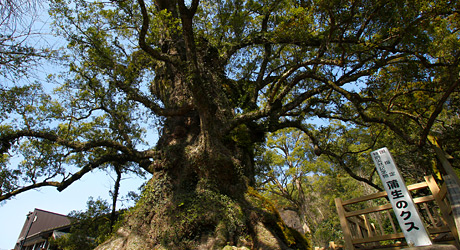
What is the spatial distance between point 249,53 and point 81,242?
10314mm

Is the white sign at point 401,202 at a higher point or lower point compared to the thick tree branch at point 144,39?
lower

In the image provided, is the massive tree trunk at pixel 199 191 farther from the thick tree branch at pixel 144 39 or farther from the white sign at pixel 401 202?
the white sign at pixel 401 202

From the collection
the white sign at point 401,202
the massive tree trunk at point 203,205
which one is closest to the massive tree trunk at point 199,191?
the massive tree trunk at point 203,205

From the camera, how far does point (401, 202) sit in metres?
3.77

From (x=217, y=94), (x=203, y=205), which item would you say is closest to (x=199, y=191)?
(x=203, y=205)

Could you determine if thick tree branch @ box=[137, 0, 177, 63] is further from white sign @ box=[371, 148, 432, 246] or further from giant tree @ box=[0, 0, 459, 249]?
white sign @ box=[371, 148, 432, 246]

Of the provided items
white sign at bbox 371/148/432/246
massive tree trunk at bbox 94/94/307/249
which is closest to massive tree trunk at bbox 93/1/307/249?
massive tree trunk at bbox 94/94/307/249

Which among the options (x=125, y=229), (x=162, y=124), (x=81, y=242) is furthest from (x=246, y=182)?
(x=81, y=242)

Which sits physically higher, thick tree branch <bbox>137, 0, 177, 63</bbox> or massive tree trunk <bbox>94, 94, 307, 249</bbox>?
thick tree branch <bbox>137, 0, 177, 63</bbox>

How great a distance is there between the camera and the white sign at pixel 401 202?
3436 millimetres

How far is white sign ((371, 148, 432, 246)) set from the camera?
3.44 metres

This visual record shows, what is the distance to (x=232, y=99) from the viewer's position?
977 cm

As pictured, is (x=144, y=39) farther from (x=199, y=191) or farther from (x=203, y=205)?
(x=203, y=205)

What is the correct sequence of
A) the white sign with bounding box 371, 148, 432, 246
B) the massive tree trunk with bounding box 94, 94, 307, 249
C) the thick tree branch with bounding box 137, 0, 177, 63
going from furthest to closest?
the massive tree trunk with bounding box 94, 94, 307, 249
the thick tree branch with bounding box 137, 0, 177, 63
the white sign with bounding box 371, 148, 432, 246
